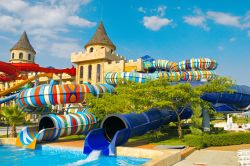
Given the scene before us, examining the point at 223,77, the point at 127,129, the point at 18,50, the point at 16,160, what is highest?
the point at 18,50

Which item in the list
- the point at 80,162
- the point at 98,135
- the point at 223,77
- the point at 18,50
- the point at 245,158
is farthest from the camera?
the point at 18,50

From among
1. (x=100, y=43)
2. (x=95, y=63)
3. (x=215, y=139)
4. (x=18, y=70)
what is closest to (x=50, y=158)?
(x=215, y=139)

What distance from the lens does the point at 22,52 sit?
224 ft

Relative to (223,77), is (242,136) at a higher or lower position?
lower

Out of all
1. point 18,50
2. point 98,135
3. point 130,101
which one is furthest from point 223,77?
point 18,50

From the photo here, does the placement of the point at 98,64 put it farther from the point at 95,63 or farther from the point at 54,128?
the point at 54,128

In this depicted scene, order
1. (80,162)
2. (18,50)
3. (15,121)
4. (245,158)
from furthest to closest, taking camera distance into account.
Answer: (18,50)
(15,121)
(80,162)
(245,158)

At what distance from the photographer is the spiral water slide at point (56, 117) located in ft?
71.4

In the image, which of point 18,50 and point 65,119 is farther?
point 18,50

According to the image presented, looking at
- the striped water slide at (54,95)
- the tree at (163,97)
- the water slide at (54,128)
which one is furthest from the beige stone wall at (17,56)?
the tree at (163,97)

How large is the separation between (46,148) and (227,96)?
51.9 ft

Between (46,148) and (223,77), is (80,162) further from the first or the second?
(223,77)

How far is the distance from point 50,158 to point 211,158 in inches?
373

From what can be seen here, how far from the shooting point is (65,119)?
901 inches
